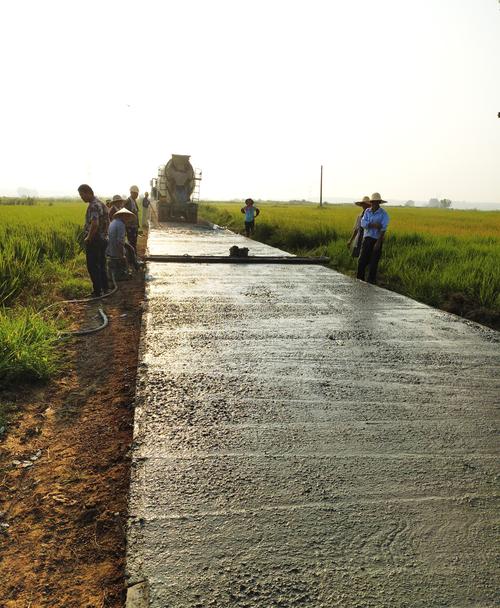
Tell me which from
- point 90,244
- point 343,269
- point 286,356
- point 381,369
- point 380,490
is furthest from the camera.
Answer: point 343,269

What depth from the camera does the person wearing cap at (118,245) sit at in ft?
22.4

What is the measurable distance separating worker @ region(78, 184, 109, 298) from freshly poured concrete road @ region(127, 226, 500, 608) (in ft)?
8.93

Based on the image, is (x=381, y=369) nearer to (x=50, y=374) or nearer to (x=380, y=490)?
(x=380, y=490)

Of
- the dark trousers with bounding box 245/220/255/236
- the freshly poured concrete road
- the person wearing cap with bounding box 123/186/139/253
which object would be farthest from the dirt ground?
the dark trousers with bounding box 245/220/255/236

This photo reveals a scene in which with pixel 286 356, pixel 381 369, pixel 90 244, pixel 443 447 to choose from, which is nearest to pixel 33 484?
pixel 286 356

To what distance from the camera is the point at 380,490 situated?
1664 millimetres

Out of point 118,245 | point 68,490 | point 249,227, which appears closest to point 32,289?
point 118,245

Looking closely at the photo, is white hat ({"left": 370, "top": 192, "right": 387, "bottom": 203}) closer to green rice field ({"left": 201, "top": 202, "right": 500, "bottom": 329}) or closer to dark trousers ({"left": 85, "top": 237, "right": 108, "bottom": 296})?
green rice field ({"left": 201, "top": 202, "right": 500, "bottom": 329})

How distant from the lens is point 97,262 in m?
6.02

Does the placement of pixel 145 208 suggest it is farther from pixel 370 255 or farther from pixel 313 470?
pixel 313 470

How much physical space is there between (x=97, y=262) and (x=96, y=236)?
371 millimetres

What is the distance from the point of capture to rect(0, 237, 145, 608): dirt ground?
1499 millimetres

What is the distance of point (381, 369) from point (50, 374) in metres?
2.34

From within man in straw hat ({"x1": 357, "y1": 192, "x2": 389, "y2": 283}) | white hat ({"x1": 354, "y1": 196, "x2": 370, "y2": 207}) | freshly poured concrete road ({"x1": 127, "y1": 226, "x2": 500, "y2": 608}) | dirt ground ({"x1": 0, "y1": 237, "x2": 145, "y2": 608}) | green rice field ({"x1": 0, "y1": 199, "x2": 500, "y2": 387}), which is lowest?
dirt ground ({"x1": 0, "y1": 237, "x2": 145, "y2": 608})
